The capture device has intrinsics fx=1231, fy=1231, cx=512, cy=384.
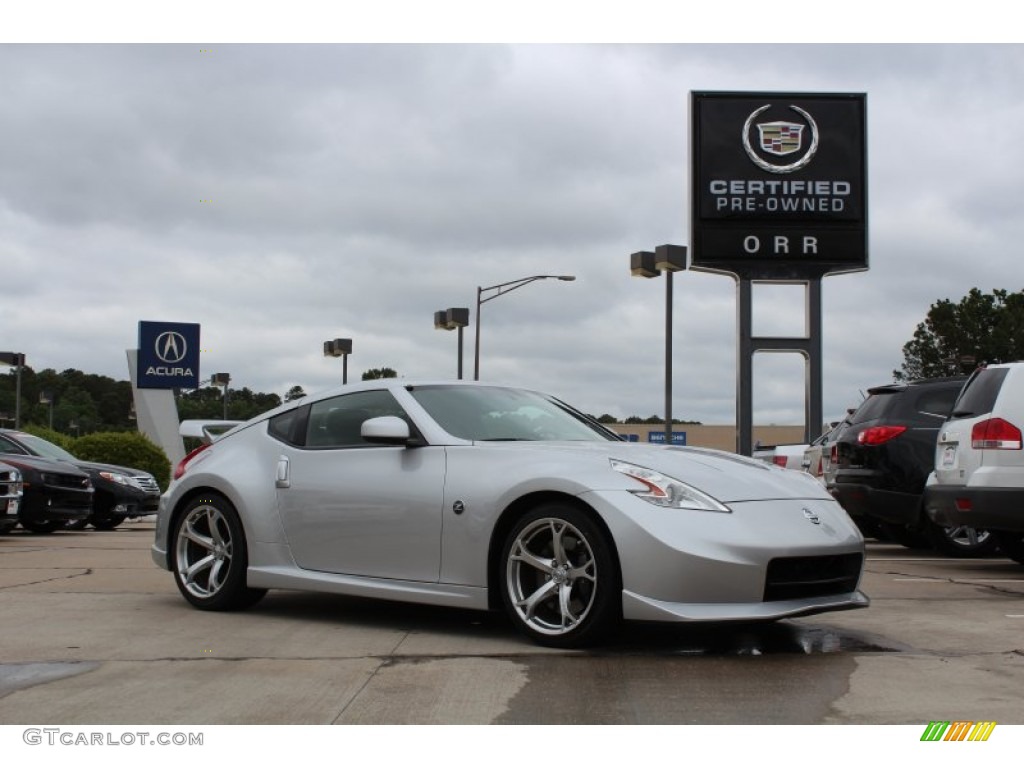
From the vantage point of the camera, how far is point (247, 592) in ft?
24.6

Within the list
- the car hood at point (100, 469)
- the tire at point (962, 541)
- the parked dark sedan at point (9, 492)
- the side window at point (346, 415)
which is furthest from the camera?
the car hood at point (100, 469)

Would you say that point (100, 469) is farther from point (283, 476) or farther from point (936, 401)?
point (936, 401)

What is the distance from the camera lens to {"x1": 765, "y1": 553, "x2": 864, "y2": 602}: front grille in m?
5.84

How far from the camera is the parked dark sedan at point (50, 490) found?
611 inches

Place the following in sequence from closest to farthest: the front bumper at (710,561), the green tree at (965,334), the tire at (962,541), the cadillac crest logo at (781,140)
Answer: the front bumper at (710,561) < the tire at (962,541) < the cadillac crest logo at (781,140) < the green tree at (965,334)

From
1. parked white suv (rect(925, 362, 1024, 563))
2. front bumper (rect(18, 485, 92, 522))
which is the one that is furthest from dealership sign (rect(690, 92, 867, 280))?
parked white suv (rect(925, 362, 1024, 563))

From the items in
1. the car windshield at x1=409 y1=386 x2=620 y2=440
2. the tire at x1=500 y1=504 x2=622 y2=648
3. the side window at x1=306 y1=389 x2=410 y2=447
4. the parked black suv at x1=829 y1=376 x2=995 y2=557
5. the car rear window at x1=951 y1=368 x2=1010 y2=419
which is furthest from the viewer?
the parked black suv at x1=829 y1=376 x2=995 y2=557

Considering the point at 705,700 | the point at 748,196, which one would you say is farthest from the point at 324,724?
the point at 748,196

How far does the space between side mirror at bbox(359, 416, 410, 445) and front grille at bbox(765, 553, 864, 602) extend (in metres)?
2.08

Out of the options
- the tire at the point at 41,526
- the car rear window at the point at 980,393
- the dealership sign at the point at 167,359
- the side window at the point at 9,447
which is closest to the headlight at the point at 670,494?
the car rear window at the point at 980,393

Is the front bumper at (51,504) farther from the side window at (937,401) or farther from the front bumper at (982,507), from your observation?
the front bumper at (982,507)

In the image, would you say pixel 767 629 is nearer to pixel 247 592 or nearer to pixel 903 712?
pixel 903 712

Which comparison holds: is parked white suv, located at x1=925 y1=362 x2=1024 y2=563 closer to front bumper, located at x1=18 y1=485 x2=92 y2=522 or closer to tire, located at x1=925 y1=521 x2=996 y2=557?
tire, located at x1=925 y1=521 x2=996 y2=557

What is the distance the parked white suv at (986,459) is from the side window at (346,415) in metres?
5.14
